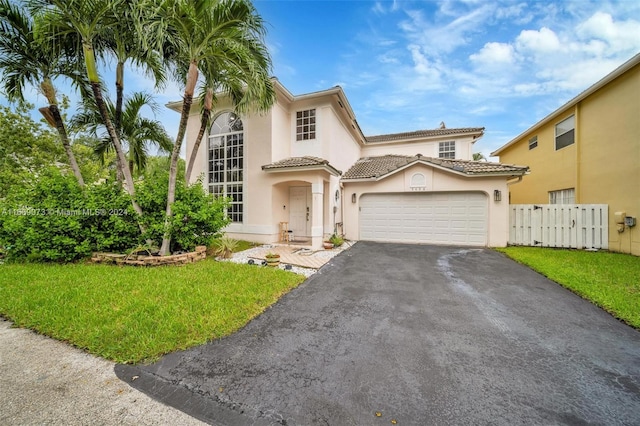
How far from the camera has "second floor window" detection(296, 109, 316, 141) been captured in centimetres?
1139

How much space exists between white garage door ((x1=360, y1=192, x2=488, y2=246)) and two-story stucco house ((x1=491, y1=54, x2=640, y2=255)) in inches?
160

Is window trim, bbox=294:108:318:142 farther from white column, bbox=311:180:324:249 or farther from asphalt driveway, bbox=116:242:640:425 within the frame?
asphalt driveway, bbox=116:242:640:425

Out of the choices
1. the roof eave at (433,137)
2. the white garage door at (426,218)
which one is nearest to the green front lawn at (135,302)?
the white garage door at (426,218)

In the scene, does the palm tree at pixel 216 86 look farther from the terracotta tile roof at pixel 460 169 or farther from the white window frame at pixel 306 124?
the terracotta tile roof at pixel 460 169

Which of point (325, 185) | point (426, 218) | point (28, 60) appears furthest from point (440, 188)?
point (28, 60)

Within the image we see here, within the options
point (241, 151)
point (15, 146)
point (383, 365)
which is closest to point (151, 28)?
point (241, 151)

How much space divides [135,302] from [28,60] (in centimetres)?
842

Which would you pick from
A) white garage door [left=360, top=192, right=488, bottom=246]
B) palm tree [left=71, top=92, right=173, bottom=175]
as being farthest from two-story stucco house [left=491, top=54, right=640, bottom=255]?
palm tree [left=71, top=92, right=173, bottom=175]

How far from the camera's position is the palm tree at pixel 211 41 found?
561 cm

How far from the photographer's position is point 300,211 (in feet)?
38.7

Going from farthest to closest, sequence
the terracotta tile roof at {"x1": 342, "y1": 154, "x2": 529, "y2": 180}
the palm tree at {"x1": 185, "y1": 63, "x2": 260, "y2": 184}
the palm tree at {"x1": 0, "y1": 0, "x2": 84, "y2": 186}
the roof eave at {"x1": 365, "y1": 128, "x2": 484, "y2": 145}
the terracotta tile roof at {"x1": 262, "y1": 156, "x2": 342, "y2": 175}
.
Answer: the roof eave at {"x1": 365, "y1": 128, "x2": 484, "y2": 145}, the terracotta tile roof at {"x1": 342, "y1": 154, "x2": 529, "y2": 180}, the terracotta tile roof at {"x1": 262, "y1": 156, "x2": 342, "y2": 175}, the palm tree at {"x1": 185, "y1": 63, "x2": 260, "y2": 184}, the palm tree at {"x1": 0, "y1": 0, "x2": 84, "y2": 186}

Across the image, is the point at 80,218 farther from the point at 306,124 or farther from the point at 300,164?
the point at 306,124

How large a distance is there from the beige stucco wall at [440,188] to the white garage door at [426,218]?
0.26 meters

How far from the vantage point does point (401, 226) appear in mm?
11570
